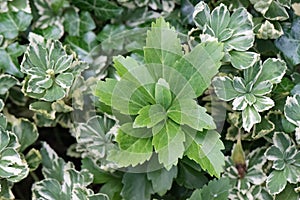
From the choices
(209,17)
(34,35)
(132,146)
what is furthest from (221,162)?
(34,35)

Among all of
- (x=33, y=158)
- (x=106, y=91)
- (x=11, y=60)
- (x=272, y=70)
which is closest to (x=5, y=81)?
(x=11, y=60)

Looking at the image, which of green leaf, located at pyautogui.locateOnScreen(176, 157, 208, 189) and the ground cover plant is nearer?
the ground cover plant

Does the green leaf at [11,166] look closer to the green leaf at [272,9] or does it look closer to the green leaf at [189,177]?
the green leaf at [189,177]

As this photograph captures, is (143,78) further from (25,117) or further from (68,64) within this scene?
(25,117)

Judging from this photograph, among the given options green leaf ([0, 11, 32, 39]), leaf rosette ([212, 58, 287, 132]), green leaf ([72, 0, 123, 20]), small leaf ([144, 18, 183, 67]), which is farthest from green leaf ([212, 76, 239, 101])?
green leaf ([0, 11, 32, 39])

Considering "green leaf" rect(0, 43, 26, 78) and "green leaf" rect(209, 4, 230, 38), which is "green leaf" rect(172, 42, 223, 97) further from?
"green leaf" rect(0, 43, 26, 78)

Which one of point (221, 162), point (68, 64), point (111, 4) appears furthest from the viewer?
point (111, 4)
